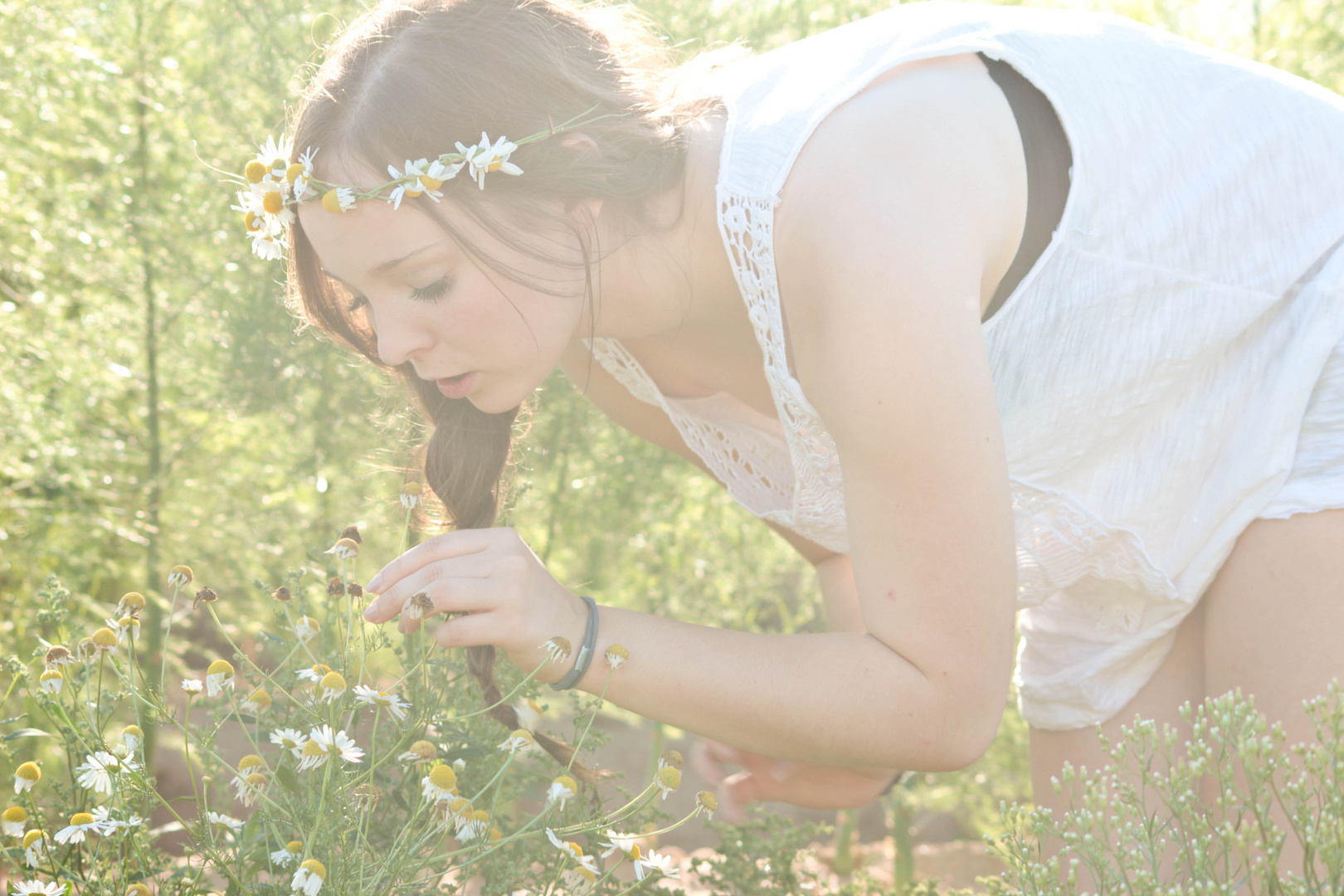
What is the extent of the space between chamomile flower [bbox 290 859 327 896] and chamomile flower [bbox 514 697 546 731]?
1.39ft

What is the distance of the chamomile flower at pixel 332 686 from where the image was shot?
3.33ft

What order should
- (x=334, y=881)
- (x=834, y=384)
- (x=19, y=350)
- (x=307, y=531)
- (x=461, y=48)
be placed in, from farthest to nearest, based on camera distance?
(x=307, y=531)
(x=19, y=350)
(x=461, y=48)
(x=834, y=384)
(x=334, y=881)

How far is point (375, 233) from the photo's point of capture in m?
1.33

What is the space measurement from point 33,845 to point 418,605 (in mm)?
416

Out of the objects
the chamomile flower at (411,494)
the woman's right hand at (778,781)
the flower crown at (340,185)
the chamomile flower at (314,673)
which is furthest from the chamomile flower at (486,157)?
the woman's right hand at (778,781)

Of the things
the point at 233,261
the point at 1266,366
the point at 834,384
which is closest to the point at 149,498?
the point at 233,261

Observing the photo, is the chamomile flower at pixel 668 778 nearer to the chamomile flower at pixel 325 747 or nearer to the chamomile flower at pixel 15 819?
the chamomile flower at pixel 325 747

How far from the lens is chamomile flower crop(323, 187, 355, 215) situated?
1299 millimetres

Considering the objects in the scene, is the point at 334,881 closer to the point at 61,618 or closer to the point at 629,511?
the point at 61,618

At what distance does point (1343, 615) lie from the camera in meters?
1.24

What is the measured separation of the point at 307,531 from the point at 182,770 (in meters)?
1.17

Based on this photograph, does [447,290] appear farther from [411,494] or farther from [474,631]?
[474,631]

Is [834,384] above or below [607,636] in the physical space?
above

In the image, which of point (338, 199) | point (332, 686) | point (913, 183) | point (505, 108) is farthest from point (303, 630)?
point (913, 183)
